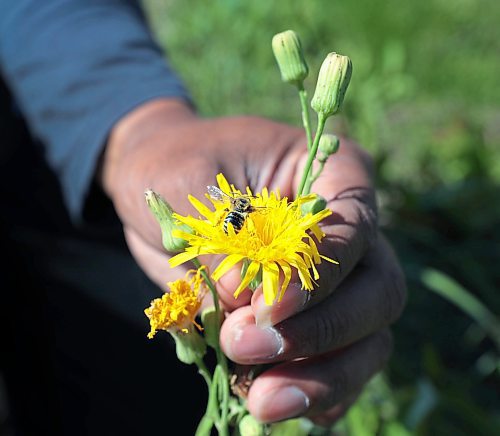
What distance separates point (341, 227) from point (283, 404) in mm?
211

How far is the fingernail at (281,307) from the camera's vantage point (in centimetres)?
69


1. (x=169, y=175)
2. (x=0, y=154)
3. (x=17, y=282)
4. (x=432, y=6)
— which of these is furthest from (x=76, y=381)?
(x=432, y=6)

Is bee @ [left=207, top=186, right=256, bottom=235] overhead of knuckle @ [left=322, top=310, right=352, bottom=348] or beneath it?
overhead

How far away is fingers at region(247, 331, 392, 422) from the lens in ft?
2.58

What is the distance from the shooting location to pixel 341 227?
0.81 meters

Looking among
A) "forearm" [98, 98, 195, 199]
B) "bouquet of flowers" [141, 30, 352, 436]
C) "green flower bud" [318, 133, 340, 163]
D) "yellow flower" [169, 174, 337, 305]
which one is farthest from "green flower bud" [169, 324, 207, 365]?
"forearm" [98, 98, 195, 199]

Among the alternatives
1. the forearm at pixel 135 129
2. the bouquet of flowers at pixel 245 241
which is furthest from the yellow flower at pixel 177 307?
the forearm at pixel 135 129

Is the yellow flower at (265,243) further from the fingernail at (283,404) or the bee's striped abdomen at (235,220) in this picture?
the fingernail at (283,404)

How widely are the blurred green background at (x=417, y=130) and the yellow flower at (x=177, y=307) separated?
0.55m

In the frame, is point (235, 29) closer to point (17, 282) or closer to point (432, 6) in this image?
point (432, 6)

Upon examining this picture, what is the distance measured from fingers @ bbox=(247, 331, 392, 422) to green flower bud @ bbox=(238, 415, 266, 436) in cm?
1

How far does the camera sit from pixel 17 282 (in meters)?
1.79

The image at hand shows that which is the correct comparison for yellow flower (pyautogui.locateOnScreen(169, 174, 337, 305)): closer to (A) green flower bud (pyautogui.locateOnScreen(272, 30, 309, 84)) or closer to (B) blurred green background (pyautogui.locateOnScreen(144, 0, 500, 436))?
(A) green flower bud (pyautogui.locateOnScreen(272, 30, 309, 84))

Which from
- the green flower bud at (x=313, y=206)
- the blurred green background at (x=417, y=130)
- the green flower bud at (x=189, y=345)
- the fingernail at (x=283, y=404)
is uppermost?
the green flower bud at (x=313, y=206)
